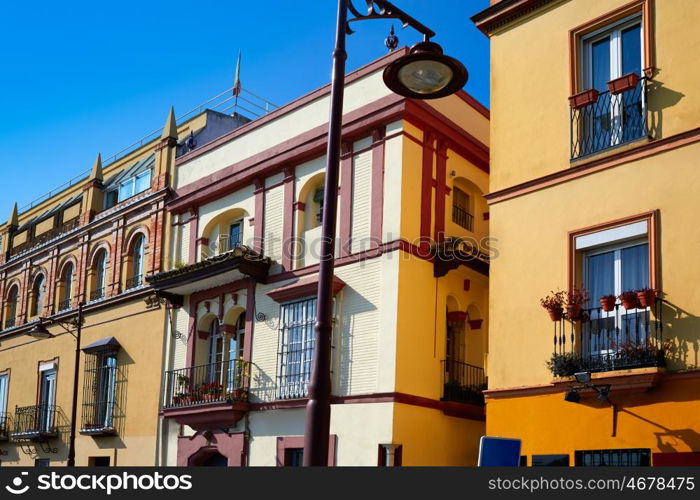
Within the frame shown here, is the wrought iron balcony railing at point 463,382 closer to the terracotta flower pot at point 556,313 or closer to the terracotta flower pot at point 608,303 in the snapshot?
the terracotta flower pot at point 556,313

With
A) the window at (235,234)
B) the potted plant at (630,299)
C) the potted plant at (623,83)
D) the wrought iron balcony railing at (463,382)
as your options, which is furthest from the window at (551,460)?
the window at (235,234)

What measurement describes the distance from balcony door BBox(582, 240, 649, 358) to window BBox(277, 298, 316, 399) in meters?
8.29

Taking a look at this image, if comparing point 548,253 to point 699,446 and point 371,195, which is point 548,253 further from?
point 371,195

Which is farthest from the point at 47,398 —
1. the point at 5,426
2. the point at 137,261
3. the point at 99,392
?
the point at 137,261

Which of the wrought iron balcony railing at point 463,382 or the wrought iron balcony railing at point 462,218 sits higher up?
the wrought iron balcony railing at point 462,218

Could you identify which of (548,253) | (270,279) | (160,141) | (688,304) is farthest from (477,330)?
(160,141)

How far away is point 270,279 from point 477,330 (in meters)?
5.02

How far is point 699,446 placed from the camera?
12531mm

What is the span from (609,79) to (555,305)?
3.67 metres

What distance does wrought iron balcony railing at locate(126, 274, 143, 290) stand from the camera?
28.5 m

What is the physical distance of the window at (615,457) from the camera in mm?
13039

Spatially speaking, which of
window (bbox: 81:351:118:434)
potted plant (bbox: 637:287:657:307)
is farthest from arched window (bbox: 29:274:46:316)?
potted plant (bbox: 637:287:657:307)

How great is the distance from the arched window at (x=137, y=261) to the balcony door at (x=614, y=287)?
56.2 feet

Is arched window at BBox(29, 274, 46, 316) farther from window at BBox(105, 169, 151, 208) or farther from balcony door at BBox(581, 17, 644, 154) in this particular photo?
balcony door at BBox(581, 17, 644, 154)
